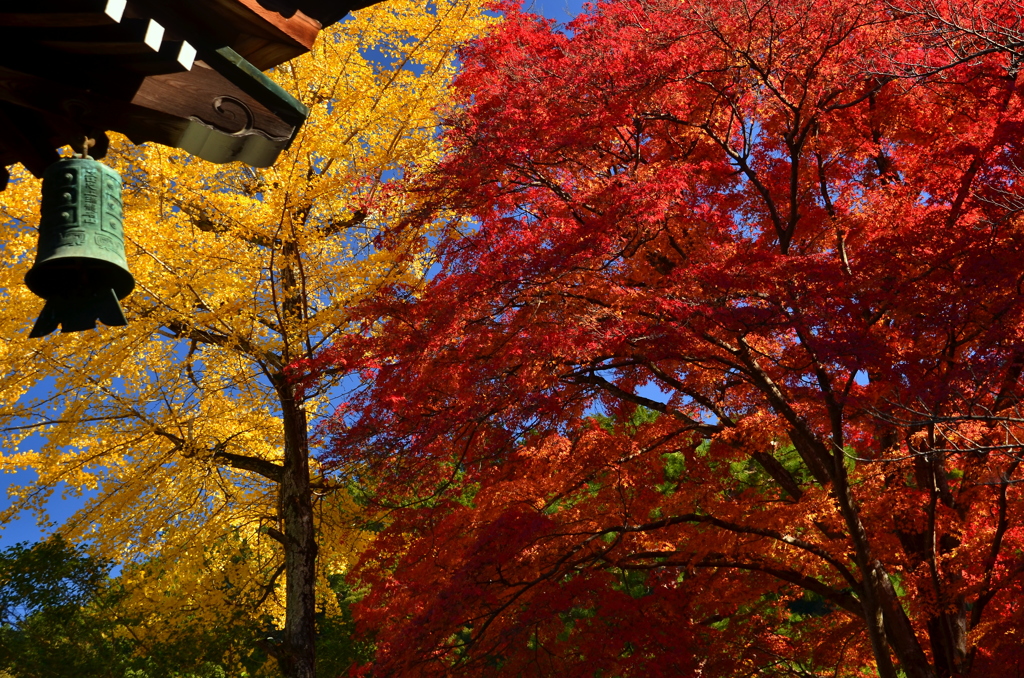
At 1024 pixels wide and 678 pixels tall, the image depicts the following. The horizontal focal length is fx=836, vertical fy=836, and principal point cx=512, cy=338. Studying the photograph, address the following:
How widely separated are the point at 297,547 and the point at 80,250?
23.3ft

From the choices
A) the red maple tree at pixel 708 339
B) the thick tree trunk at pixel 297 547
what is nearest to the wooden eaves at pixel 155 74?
the red maple tree at pixel 708 339

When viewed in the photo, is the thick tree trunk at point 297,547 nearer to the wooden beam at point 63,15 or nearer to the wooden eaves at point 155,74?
the wooden eaves at point 155,74

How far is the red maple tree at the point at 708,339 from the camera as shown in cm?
629

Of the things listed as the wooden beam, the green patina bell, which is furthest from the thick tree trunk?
the wooden beam

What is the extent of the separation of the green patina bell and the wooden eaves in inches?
9.4

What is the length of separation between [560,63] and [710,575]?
4.88m

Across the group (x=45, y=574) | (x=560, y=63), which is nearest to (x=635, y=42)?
(x=560, y=63)

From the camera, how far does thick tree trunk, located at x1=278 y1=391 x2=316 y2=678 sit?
8.90 metres

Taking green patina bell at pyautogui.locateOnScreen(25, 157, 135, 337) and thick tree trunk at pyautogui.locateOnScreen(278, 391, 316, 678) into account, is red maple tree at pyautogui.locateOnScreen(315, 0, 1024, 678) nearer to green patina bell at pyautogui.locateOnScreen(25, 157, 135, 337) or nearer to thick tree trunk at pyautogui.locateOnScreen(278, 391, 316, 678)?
thick tree trunk at pyautogui.locateOnScreen(278, 391, 316, 678)

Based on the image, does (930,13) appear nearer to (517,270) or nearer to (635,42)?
(635,42)

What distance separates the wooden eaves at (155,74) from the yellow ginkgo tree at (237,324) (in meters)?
5.80

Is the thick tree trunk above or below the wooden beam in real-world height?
above

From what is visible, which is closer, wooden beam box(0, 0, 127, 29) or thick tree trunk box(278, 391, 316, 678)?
wooden beam box(0, 0, 127, 29)

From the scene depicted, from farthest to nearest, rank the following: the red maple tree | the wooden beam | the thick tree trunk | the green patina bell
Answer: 1. the thick tree trunk
2. the red maple tree
3. the green patina bell
4. the wooden beam
